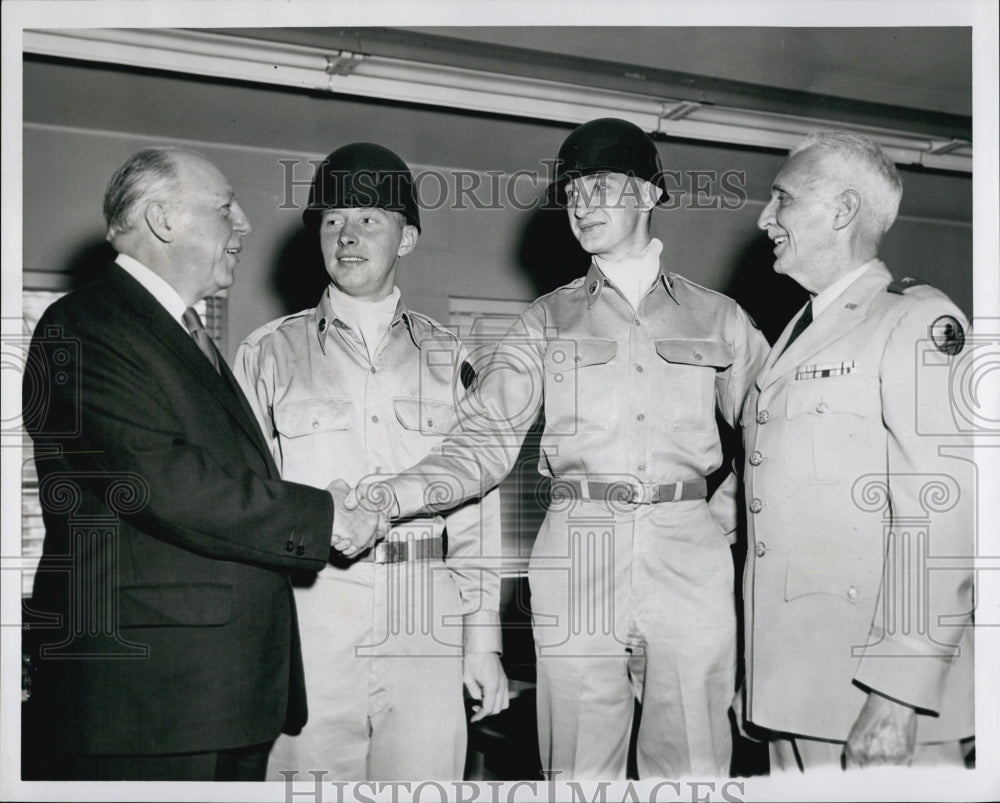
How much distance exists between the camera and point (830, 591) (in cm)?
248

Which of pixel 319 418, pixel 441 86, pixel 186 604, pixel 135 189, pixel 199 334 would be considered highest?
pixel 441 86

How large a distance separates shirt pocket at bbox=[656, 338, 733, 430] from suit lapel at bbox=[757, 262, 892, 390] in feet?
0.50

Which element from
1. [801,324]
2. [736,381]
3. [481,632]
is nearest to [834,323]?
[801,324]

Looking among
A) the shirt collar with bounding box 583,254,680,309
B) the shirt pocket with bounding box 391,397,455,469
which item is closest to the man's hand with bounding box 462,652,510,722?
the shirt pocket with bounding box 391,397,455,469

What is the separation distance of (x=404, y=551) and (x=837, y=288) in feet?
4.61

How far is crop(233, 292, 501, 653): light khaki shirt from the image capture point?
2.61 m

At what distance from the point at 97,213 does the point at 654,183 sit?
169cm

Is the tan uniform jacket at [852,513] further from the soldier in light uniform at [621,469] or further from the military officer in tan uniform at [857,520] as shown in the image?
the soldier in light uniform at [621,469]

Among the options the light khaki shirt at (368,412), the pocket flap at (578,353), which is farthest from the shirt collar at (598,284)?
the light khaki shirt at (368,412)

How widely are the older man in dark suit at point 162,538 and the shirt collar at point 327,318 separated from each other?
0.28 meters

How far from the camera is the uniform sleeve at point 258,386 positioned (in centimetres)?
263

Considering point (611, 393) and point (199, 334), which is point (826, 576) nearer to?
point (611, 393)

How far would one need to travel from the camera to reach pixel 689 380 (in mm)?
2619

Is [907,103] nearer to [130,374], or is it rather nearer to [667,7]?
[667,7]
